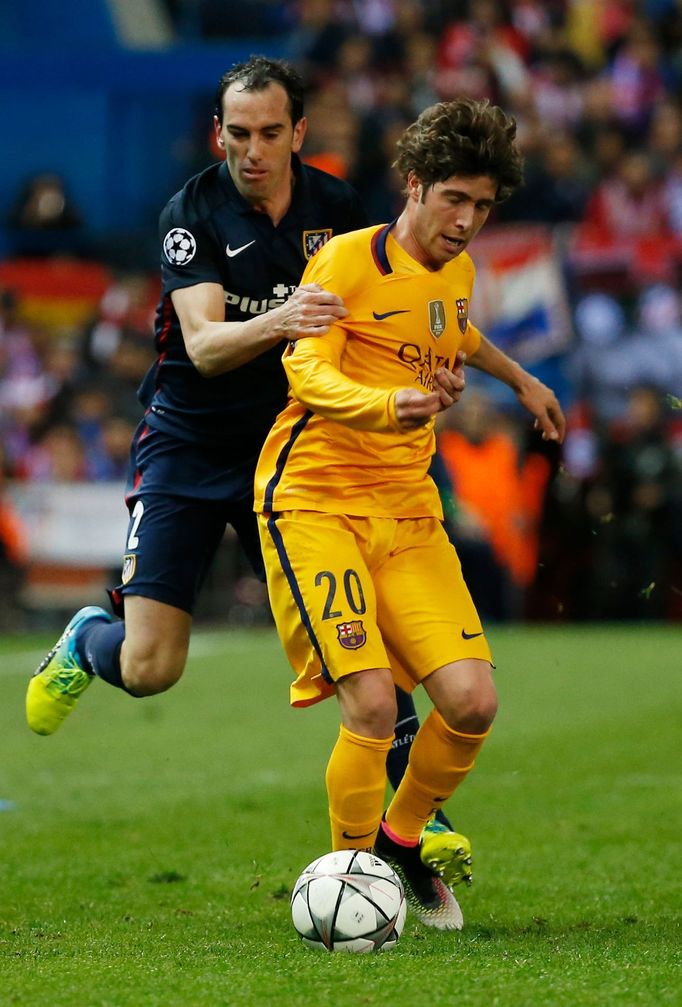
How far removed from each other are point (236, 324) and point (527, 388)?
3.97ft

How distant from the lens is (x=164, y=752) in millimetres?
10102

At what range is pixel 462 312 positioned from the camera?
561 cm

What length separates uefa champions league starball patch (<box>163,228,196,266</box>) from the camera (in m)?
5.93

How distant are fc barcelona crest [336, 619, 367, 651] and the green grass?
901 mm

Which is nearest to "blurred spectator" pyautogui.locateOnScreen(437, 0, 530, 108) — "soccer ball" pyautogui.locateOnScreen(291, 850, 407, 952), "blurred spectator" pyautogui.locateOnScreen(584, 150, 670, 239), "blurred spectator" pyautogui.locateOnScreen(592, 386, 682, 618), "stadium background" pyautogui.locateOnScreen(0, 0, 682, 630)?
"stadium background" pyautogui.locateOnScreen(0, 0, 682, 630)

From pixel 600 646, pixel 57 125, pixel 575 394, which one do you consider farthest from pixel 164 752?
pixel 57 125

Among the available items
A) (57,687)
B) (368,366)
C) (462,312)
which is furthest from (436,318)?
(57,687)

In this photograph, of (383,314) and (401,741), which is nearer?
(383,314)

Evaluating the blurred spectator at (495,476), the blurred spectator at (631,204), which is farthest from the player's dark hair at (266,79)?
the blurred spectator at (631,204)

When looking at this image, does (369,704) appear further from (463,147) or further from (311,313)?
(463,147)

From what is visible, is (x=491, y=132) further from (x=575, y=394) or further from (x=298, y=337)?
(x=575, y=394)

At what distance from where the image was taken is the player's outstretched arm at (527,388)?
6.16 metres

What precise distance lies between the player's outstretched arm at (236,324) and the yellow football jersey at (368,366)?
0.23 feet

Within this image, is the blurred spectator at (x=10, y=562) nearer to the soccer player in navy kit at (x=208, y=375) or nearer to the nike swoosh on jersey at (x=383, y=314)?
the soccer player in navy kit at (x=208, y=375)
